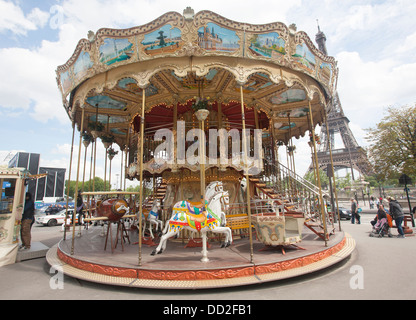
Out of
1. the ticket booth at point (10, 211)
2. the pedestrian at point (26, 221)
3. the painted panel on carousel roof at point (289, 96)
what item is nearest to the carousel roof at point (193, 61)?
the painted panel on carousel roof at point (289, 96)

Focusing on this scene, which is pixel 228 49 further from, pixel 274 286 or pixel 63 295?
pixel 63 295

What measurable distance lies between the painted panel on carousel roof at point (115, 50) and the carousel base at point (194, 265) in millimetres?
5317

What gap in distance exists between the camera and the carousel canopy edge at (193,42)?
562 cm

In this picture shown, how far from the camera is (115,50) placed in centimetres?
621

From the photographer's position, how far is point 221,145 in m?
8.11

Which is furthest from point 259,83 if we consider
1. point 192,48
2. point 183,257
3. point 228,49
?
point 183,257

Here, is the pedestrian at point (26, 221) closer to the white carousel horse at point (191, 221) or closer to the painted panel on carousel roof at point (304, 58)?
the white carousel horse at point (191, 221)

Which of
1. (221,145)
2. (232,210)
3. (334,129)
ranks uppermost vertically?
(334,129)

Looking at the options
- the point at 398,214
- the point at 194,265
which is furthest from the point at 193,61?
the point at 398,214

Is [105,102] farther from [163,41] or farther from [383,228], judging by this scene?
[383,228]

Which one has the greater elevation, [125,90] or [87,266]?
[125,90]

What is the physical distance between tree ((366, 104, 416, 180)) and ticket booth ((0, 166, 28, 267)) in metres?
25.4

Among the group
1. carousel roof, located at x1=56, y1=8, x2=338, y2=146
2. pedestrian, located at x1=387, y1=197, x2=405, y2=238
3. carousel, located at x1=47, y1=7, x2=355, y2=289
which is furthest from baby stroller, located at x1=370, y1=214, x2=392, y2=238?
carousel roof, located at x1=56, y1=8, x2=338, y2=146

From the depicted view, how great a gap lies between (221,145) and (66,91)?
5.78 m
